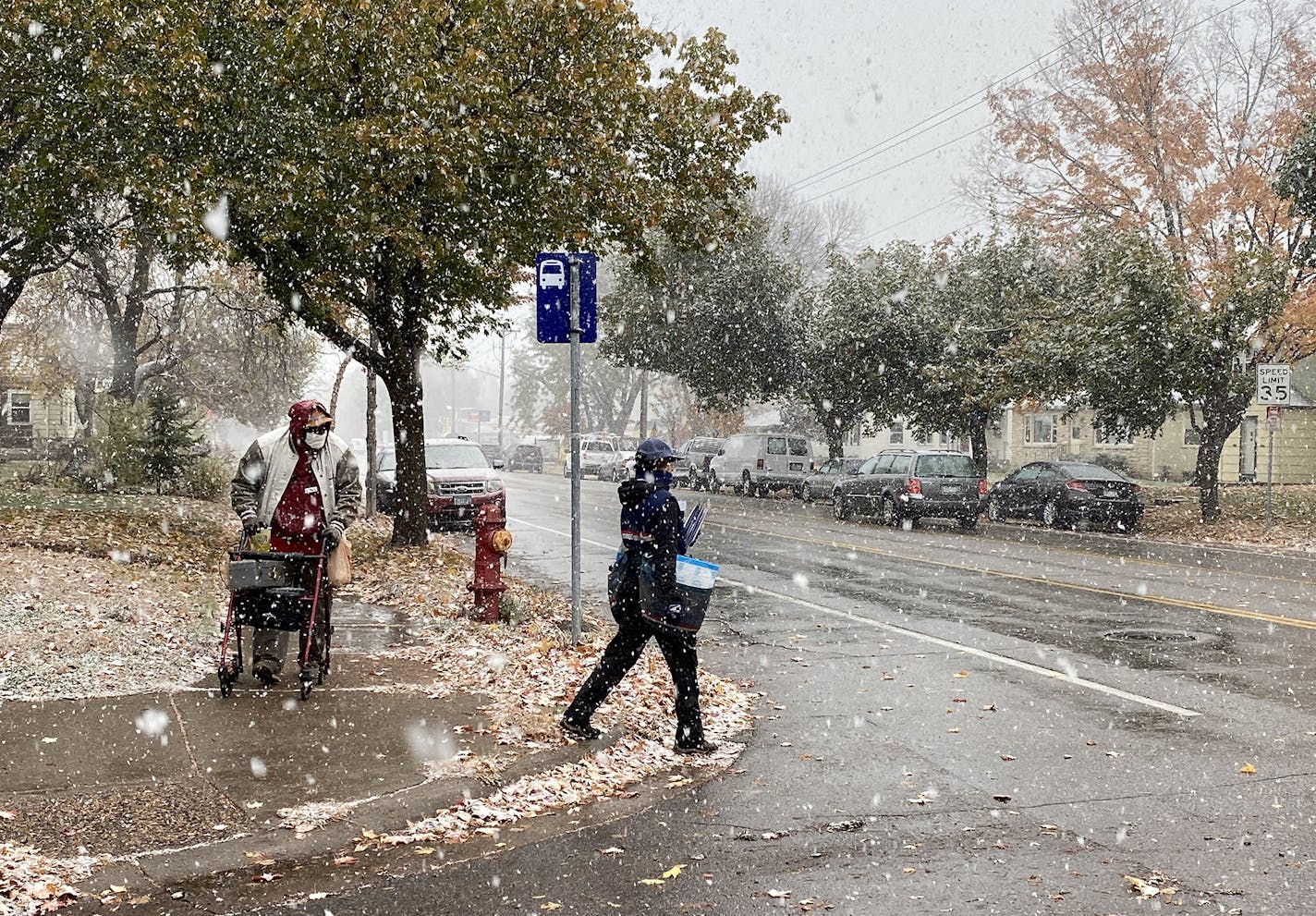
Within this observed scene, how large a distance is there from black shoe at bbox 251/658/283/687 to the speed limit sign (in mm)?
18957

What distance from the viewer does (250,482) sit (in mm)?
7520

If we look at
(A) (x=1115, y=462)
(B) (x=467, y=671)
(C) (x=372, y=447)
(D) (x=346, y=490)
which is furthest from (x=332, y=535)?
(A) (x=1115, y=462)

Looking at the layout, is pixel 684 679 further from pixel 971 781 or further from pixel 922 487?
pixel 922 487

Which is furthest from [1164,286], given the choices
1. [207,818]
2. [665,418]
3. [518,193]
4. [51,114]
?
[665,418]

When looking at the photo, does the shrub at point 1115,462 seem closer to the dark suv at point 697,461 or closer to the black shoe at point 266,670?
the dark suv at point 697,461

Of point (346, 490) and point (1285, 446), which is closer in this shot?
point (346, 490)

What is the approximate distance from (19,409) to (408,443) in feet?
124

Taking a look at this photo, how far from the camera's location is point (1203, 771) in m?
6.21

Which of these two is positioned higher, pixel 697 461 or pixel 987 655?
pixel 697 461

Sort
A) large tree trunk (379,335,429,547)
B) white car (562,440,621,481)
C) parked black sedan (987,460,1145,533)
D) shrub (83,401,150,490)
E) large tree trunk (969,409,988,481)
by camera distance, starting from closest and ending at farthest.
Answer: large tree trunk (379,335,429,547) → shrub (83,401,150,490) → parked black sedan (987,460,1145,533) → large tree trunk (969,409,988,481) → white car (562,440,621,481)

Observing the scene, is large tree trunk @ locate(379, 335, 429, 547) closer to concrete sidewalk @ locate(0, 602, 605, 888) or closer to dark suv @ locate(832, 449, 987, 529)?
concrete sidewalk @ locate(0, 602, 605, 888)

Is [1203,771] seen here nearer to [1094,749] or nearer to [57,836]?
[1094,749]

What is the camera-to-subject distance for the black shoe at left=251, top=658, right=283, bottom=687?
7562 millimetres

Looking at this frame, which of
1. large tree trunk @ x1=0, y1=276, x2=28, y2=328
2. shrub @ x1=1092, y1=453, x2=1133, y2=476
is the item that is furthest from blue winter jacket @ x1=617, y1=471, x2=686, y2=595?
shrub @ x1=1092, y1=453, x2=1133, y2=476
